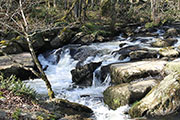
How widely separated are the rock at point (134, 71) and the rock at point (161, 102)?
1.93 metres

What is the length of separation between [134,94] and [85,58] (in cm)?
669

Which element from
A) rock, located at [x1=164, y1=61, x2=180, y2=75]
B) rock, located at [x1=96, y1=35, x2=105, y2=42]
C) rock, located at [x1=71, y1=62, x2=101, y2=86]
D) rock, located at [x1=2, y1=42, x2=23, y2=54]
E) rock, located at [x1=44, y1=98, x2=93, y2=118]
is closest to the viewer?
rock, located at [x1=44, y1=98, x2=93, y2=118]

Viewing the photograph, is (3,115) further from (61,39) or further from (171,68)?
(61,39)

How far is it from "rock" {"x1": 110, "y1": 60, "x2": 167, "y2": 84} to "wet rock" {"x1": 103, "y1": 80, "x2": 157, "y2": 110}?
2.87ft

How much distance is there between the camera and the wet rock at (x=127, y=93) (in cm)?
648

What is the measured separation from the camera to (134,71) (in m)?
8.04

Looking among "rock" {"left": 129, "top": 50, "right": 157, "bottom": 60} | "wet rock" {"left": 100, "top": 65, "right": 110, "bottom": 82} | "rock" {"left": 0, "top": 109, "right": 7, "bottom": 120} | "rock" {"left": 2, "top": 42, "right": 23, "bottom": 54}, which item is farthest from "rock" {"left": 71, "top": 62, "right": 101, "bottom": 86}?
"rock" {"left": 0, "top": 109, "right": 7, "bottom": 120}

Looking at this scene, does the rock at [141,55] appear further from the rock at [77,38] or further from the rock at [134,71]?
the rock at [77,38]

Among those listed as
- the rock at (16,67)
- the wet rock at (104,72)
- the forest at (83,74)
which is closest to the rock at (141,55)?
the forest at (83,74)

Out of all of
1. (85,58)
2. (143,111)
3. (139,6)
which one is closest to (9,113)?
(143,111)

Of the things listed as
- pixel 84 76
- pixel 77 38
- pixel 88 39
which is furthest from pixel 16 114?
pixel 88 39

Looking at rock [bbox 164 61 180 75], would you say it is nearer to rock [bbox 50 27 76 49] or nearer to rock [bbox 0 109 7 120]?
rock [bbox 0 109 7 120]

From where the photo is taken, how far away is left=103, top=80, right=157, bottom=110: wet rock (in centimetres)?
648

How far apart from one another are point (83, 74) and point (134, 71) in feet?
10.0
